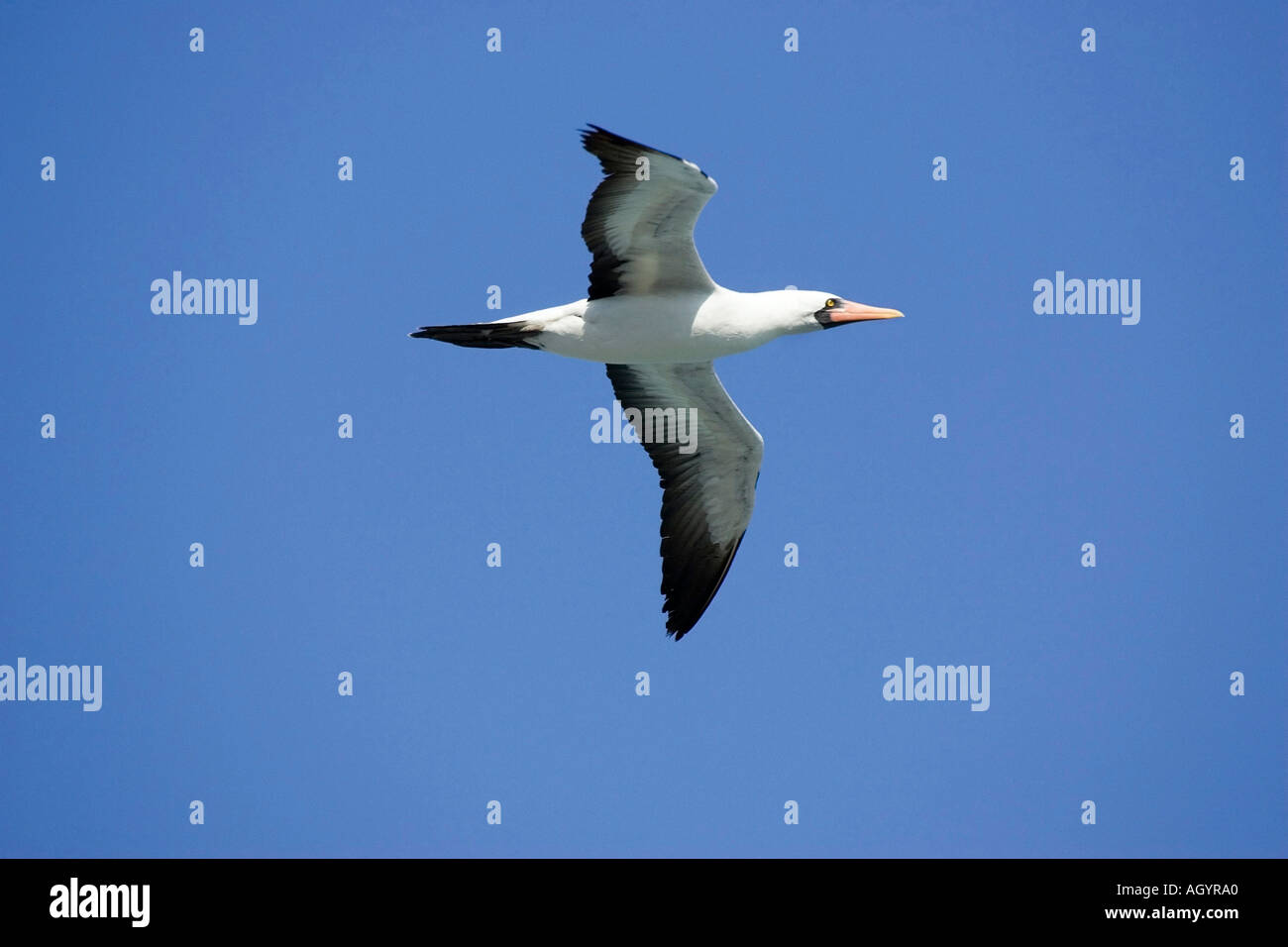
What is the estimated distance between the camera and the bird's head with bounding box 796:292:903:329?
1541cm

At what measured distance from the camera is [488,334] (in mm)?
14766

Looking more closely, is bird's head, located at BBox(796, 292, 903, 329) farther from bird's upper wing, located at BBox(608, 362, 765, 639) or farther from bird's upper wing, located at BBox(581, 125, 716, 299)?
bird's upper wing, located at BBox(608, 362, 765, 639)

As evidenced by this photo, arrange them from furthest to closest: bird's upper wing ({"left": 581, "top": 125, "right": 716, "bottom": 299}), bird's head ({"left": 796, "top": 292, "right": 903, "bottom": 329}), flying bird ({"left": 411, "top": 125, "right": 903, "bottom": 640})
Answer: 1. bird's head ({"left": 796, "top": 292, "right": 903, "bottom": 329})
2. flying bird ({"left": 411, "top": 125, "right": 903, "bottom": 640})
3. bird's upper wing ({"left": 581, "top": 125, "right": 716, "bottom": 299})

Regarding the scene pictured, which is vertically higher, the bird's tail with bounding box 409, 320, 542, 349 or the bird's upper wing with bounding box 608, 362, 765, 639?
the bird's tail with bounding box 409, 320, 542, 349

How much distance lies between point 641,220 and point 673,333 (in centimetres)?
127

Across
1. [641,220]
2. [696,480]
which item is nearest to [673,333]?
[641,220]

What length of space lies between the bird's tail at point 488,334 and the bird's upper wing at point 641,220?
825mm

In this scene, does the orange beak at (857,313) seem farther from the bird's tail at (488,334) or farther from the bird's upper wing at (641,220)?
the bird's tail at (488,334)

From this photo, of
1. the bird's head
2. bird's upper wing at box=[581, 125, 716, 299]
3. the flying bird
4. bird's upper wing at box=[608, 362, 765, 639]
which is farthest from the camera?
bird's upper wing at box=[608, 362, 765, 639]

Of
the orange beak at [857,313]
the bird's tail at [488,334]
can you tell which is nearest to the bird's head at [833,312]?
the orange beak at [857,313]

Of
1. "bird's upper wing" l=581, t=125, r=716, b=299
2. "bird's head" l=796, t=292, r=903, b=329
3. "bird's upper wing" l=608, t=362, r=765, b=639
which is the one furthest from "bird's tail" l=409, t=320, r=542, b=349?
"bird's head" l=796, t=292, r=903, b=329

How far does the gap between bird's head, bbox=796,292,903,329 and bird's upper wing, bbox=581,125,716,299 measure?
1042 millimetres
